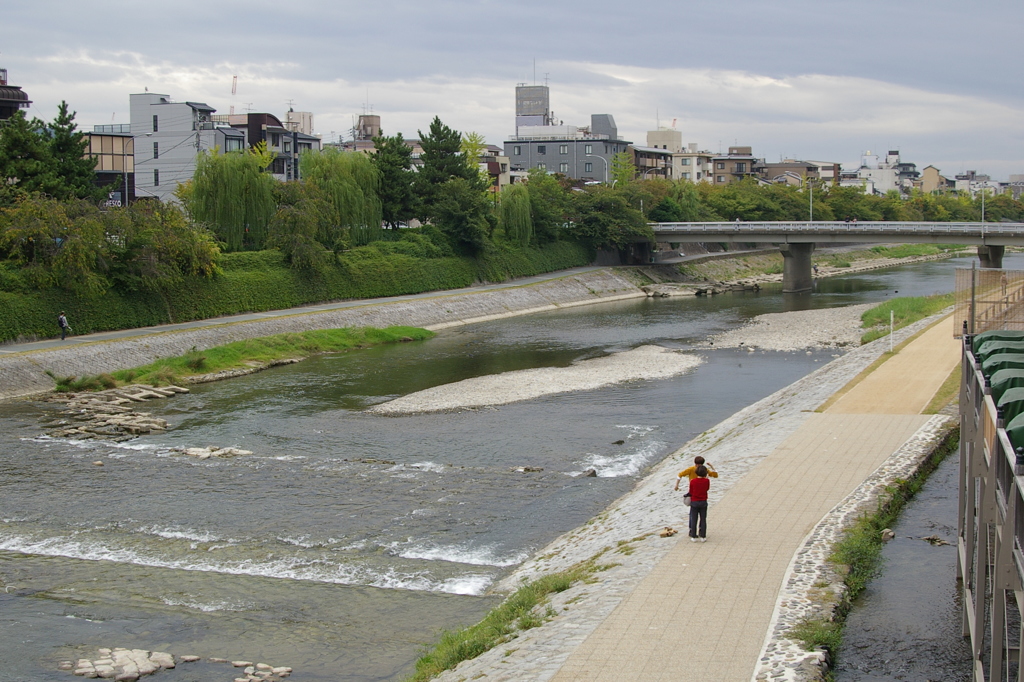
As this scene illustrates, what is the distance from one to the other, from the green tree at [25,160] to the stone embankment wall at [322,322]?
12471 millimetres

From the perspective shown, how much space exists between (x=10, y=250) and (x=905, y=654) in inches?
1619

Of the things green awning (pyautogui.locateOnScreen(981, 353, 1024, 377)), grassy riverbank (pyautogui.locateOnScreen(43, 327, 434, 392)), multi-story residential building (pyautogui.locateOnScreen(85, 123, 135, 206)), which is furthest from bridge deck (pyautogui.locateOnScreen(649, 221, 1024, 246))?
green awning (pyautogui.locateOnScreen(981, 353, 1024, 377))

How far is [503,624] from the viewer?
44.6 feet

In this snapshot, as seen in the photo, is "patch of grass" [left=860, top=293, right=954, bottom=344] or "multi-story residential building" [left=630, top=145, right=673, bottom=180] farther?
"multi-story residential building" [left=630, top=145, right=673, bottom=180]

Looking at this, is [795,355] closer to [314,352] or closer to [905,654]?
[314,352]

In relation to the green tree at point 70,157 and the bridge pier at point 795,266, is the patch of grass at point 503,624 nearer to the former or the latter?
the green tree at point 70,157

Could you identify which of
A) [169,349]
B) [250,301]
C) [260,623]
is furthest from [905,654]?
[250,301]

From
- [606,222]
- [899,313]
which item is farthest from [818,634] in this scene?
[606,222]

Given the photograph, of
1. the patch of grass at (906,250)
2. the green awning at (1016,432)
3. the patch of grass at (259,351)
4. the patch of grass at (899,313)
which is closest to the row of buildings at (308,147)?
the patch of grass at (259,351)

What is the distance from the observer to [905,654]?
12547 millimetres

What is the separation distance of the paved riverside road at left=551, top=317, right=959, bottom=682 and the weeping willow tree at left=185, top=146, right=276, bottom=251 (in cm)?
4033

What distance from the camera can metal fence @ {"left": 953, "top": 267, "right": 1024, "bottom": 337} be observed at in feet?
49.9

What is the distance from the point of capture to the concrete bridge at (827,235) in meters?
68.4

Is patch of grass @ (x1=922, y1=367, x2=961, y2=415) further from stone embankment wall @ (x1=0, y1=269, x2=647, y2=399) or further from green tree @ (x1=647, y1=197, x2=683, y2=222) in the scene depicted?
green tree @ (x1=647, y1=197, x2=683, y2=222)
